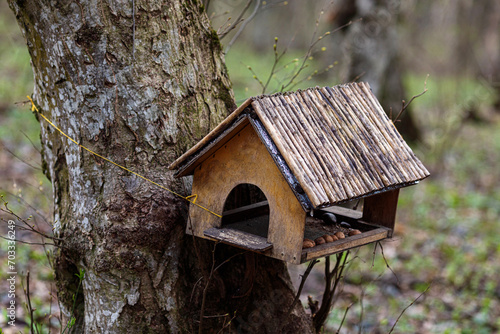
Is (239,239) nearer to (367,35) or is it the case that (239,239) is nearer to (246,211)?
(246,211)

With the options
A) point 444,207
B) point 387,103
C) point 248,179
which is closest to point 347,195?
point 248,179

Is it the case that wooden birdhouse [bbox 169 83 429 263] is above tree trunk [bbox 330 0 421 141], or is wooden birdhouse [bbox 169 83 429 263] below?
below

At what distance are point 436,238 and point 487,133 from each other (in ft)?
21.1

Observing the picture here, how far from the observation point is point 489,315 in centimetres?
521

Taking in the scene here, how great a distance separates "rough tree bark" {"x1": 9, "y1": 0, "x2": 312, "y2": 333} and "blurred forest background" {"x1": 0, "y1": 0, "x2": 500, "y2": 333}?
1.42 feet

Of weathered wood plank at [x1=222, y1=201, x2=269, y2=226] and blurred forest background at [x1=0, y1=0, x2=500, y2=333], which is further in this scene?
blurred forest background at [x1=0, y1=0, x2=500, y2=333]

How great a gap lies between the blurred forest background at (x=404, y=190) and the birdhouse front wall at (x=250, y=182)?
22.6 inches

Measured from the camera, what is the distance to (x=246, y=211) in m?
2.83

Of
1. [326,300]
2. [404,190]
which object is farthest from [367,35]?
[326,300]

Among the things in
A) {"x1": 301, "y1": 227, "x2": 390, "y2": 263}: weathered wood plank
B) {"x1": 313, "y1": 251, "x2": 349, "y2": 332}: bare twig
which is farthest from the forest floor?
{"x1": 301, "y1": 227, "x2": 390, "y2": 263}: weathered wood plank

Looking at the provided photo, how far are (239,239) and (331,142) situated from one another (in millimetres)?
607

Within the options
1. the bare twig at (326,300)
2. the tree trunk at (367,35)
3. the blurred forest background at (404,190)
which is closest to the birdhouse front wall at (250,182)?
the blurred forest background at (404,190)

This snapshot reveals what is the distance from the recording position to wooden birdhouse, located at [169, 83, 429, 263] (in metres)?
2.25

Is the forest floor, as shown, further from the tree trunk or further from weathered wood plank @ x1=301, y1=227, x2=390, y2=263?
the tree trunk
